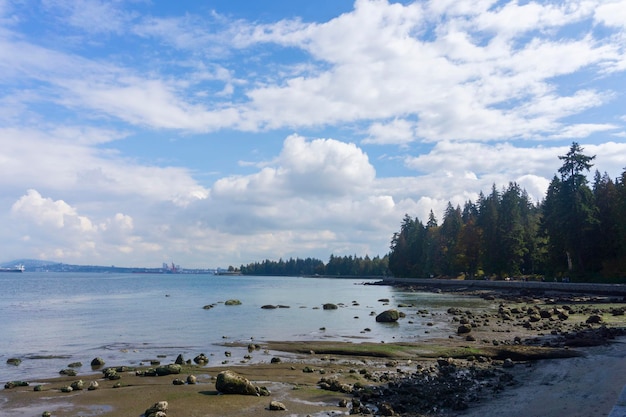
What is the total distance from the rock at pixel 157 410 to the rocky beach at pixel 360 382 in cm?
6

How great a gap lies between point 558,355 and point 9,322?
54348 millimetres

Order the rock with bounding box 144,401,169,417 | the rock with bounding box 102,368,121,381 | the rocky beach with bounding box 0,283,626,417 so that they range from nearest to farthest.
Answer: the rock with bounding box 144,401,169,417 < the rocky beach with bounding box 0,283,626,417 < the rock with bounding box 102,368,121,381

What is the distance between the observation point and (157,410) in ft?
56.7

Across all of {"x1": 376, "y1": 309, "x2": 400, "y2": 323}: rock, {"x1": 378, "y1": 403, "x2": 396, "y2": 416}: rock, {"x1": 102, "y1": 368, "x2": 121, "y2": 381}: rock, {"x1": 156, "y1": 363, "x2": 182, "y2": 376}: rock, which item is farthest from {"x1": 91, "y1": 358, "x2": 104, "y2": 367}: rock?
{"x1": 376, "y1": 309, "x2": 400, "y2": 323}: rock

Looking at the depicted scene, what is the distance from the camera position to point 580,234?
76.0m

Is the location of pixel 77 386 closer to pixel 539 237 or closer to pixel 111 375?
pixel 111 375

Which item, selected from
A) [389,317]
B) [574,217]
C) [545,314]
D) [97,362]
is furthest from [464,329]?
[574,217]

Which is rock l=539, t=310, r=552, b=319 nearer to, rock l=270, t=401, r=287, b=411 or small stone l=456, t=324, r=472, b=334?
small stone l=456, t=324, r=472, b=334

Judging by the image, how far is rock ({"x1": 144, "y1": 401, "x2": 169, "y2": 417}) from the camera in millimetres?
16881

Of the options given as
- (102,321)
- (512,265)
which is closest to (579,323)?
(102,321)

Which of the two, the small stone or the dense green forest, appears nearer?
the small stone

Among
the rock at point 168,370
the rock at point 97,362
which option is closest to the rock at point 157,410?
the rock at point 168,370

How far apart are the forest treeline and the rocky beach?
4867 centimetres

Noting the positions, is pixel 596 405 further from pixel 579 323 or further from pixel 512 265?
pixel 512 265
